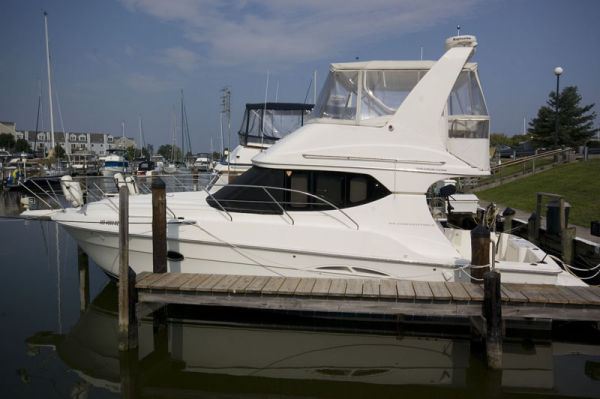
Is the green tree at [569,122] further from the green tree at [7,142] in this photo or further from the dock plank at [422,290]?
the green tree at [7,142]

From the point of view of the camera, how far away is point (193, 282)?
619 cm

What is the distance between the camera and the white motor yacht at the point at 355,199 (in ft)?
22.2

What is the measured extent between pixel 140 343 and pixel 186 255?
4.73ft

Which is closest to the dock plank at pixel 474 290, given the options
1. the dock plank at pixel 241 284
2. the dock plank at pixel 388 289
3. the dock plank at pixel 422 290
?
the dock plank at pixel 422 290

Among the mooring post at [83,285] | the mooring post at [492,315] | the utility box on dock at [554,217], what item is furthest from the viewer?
the utility box on dock at [554,217]

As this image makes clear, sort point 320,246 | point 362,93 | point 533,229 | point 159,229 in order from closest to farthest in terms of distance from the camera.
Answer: point 159,229
point 320,246
point 362,93
point 533,229

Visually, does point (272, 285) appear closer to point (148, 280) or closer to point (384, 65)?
point (148, 280)

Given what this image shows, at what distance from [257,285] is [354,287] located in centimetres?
130

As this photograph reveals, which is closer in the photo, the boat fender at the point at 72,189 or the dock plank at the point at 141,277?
the dock plank at the point at 141,277

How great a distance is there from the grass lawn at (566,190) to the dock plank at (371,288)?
314 inches

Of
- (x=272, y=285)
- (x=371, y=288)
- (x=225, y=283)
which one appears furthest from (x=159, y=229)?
(x=371, y=288)

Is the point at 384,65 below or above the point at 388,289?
above

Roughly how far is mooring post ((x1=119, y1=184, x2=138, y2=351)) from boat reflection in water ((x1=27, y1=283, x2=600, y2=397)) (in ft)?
0.91

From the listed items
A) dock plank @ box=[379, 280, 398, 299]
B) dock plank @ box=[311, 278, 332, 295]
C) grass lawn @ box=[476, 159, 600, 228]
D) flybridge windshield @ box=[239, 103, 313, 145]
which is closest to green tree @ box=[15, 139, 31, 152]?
flybridge windshield @ box=[239, 103, 313, 145]
